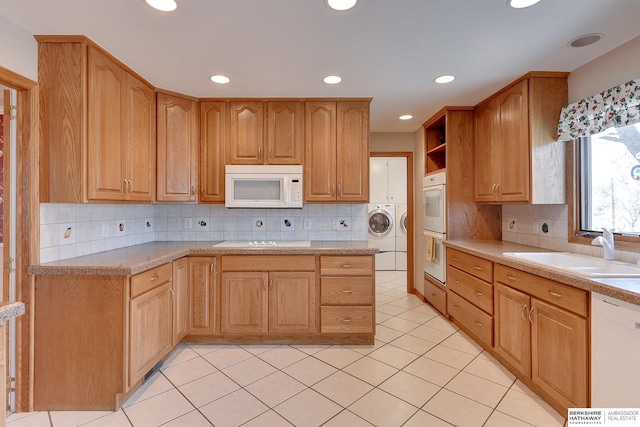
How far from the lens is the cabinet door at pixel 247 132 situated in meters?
2.98

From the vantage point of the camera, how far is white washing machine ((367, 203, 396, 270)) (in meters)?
5.80

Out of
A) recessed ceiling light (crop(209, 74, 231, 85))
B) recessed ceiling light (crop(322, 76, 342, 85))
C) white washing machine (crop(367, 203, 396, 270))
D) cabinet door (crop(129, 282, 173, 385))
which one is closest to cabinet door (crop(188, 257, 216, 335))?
cabinet door (crop(129, 282, 173, 385))

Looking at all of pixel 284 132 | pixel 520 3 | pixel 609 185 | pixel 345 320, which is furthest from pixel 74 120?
pixel 609 185

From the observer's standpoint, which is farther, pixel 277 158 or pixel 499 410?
pixel 277 158

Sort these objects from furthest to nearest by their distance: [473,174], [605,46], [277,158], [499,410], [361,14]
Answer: [473,174] → [277,158] → [605,46] → [499,410] → [361,14]

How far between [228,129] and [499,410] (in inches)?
119

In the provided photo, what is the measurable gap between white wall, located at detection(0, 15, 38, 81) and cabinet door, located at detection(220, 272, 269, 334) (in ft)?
6.16

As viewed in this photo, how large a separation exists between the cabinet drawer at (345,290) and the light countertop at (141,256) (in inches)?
9.4

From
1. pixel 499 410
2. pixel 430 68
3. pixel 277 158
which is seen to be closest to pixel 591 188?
pixel 430 68

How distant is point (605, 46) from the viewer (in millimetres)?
2010

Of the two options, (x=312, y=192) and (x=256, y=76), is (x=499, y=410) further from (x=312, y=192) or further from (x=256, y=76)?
(x=256, y=76)

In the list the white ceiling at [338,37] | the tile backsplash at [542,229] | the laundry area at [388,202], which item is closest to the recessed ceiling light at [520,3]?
the white ceiling at [338,37]

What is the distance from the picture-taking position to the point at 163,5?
1579mm

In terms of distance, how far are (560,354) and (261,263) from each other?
2.14 meters
